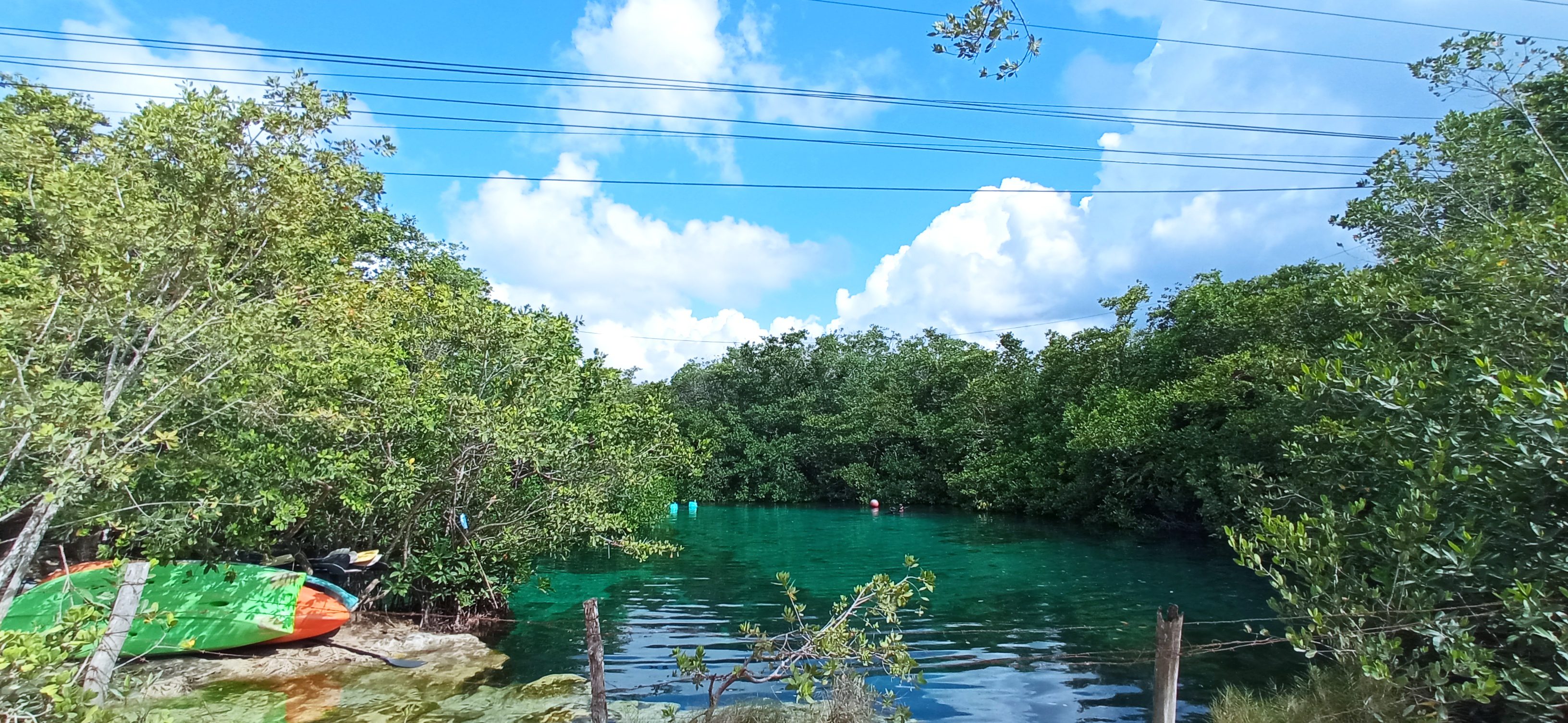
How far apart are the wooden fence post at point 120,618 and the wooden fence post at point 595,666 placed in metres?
3.61

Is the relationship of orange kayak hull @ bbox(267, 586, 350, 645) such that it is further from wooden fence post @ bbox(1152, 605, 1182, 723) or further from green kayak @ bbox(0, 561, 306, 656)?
wooden fence post @ bbox(1152, 605, 1182, 723)

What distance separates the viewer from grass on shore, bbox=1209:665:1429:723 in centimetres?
626

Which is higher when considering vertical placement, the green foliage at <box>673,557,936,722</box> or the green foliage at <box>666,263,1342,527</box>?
the green foliage at <box>666,263,1342,527</box>

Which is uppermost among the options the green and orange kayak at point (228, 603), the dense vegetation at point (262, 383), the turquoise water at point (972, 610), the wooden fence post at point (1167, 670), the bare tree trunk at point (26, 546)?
the dense vegetation at point (262, 383)

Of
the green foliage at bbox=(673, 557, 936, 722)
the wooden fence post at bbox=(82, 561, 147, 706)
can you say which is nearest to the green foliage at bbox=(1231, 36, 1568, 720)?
the green foliage at bbox=(673, 557, 936, 722)

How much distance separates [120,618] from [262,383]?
2.29 metres

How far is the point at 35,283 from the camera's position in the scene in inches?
236

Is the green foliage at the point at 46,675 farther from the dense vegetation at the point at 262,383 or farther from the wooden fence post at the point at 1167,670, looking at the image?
the wooden fence post at the point at 1167,670

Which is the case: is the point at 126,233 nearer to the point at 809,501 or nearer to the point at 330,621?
the point at 330,621

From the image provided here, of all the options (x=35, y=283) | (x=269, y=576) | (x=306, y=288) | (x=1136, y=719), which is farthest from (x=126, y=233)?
(x=1136, y=719)

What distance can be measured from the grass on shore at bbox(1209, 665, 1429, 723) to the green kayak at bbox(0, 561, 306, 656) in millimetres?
10819

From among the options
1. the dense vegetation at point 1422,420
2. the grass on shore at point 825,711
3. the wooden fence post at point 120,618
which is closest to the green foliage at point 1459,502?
the dense vegetation at point 1422,420

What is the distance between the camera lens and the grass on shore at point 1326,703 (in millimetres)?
6258

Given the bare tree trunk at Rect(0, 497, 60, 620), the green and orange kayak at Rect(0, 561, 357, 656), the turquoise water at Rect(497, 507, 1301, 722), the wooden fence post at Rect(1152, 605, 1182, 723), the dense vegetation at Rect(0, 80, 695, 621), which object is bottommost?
the turquoise water at Rect(497, 507, 1301, 722)
